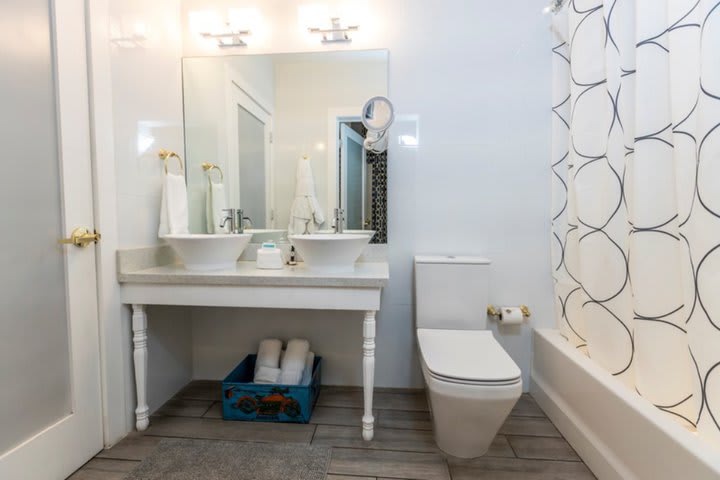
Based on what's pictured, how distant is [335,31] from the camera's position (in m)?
1.88

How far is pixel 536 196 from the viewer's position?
6.18 feet

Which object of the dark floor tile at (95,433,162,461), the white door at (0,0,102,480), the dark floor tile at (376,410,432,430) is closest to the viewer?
the white door at (0,0,102,480)

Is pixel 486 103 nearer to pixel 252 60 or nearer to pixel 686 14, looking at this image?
pixel 686 14

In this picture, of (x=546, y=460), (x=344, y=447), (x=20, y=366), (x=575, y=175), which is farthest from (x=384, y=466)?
(x=575, y=175)

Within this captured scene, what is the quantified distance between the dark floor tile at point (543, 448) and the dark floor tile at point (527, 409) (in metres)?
0.19

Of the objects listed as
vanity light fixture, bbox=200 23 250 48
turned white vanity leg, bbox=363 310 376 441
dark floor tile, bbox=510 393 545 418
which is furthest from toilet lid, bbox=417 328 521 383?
vanity light fixture, bbox=200 23 250 48

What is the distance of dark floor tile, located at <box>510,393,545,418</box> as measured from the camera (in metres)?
1.75

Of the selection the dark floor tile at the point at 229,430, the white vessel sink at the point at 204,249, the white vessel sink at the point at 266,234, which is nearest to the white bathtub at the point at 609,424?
the dark floor tile at the point at 229,430

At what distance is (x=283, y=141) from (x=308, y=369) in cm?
127

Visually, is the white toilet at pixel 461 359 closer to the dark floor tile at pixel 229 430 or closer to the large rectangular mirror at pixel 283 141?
the large rectangular mirror at pixel 283 141

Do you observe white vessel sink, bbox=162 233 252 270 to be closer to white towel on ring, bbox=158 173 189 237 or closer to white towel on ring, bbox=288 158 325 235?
white towel on ring, bbox=158 173 189 237

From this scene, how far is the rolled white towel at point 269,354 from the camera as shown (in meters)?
1.85

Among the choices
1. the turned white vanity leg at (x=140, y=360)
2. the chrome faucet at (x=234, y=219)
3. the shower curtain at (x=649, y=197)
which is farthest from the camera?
the chrome faucet at (x=234, y=219)

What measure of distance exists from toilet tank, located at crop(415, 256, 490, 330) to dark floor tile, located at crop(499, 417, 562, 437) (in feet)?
1.55
